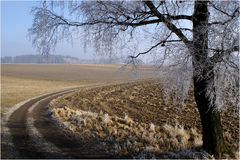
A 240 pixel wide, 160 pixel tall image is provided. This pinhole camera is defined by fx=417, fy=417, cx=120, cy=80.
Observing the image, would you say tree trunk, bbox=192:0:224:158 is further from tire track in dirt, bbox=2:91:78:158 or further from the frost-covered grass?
tire track in dirt, bbox=2:91:78:158

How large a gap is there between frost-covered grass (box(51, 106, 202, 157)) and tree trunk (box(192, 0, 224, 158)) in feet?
6.18

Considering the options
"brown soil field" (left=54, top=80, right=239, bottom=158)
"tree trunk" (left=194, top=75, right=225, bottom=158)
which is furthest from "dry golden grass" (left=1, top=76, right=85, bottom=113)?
"tree trunk" (left=194, top=75, right=225, bottom=158)

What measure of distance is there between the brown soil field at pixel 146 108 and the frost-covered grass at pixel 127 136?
4.53 meters

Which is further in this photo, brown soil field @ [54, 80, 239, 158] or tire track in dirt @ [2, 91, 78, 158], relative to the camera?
brown soil field @ [54, 80, 239, 158]

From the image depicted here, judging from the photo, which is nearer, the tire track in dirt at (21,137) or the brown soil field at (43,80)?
the tire track in dirt at (21,137)

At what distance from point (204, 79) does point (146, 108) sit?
22.1 metres

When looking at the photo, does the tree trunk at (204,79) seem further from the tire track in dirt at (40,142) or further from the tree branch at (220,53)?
the tire track in dirt at (40,142)

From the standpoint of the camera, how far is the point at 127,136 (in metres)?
18.3

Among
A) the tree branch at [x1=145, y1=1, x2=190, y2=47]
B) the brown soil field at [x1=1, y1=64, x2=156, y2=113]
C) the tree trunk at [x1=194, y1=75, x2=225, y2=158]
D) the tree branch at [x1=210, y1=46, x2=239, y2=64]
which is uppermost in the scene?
the tree branch at [x1=145, y1=1, x2=190, y2=47]

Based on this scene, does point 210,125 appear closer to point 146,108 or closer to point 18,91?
point 146,108

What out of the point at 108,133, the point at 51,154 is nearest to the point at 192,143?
the point at 108,133

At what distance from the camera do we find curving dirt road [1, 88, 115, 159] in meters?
14.4

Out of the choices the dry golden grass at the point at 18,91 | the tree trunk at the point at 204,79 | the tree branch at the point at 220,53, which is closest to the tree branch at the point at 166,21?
the tree trunk at the point at 204,79

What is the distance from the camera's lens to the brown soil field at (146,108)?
90.8 ft
